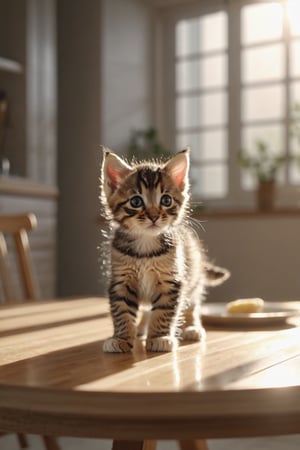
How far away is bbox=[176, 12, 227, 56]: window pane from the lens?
4.50 m

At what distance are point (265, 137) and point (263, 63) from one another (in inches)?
19.5

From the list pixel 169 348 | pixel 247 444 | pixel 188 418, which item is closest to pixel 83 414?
pixel 188 418

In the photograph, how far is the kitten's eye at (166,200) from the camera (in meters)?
1.02

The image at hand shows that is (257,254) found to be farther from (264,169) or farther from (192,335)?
(192,335)

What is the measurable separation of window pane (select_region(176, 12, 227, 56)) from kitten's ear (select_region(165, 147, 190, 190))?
11.8ft

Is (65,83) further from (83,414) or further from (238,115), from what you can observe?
(83,414)

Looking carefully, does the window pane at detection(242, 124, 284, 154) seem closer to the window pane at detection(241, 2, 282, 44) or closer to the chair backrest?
the window pane at detection(241, 2, 282, 44)

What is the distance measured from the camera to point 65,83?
180 inches

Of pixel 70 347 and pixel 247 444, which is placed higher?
pixel 70 347

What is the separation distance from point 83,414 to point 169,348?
33cm

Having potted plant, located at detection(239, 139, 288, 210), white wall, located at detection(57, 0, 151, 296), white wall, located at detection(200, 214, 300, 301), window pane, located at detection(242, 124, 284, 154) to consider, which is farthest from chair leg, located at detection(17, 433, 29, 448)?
window pane, located at detection(242, 124, 284, 154)

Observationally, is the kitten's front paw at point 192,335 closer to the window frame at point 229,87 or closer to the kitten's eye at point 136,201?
the kitten's eye at point 136,201

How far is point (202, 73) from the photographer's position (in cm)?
461

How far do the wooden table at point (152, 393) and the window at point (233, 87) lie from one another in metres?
3.45
